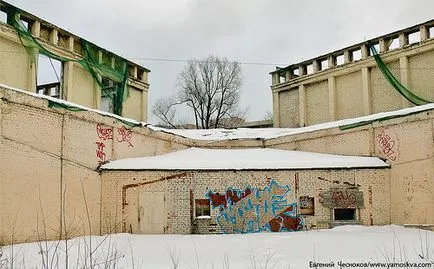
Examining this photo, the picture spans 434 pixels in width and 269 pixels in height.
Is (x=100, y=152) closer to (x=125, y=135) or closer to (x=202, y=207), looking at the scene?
(x=125, y=135)

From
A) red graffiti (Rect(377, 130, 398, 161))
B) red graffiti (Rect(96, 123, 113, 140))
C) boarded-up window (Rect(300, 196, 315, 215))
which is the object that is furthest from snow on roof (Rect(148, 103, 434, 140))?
boarded-up window (Rect(300, 196, 315, 215))

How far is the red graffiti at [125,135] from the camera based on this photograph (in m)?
15.3

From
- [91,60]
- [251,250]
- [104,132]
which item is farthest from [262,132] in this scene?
[251,250]

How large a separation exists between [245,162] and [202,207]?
2.27 metres

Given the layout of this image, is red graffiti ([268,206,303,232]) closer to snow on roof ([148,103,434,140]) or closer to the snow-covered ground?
the snow-covered ground

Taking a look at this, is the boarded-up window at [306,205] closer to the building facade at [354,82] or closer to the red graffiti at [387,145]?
the red graffiti at [387,145]

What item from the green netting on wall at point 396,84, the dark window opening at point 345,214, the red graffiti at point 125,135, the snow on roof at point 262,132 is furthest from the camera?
the green netting on wall at point 396,84

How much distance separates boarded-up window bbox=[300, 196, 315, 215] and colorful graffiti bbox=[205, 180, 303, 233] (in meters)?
0.24

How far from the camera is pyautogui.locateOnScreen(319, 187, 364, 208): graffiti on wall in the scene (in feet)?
47.6

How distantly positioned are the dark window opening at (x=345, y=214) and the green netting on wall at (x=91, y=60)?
40.3ft

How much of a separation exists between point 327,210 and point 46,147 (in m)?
9.31

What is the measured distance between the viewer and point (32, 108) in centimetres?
1193

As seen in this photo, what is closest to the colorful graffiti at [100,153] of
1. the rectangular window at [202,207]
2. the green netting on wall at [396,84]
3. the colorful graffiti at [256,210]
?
the rectangular window at [202,207]

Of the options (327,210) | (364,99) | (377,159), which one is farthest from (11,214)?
(364,99)
